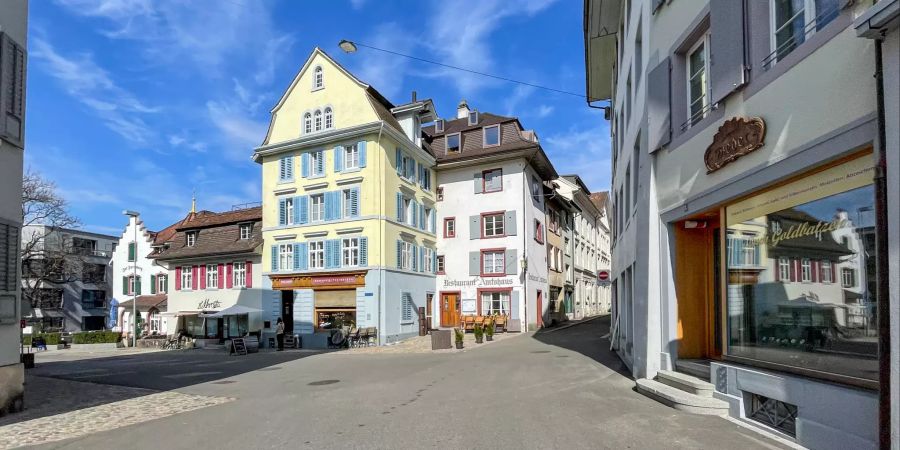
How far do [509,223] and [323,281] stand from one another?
10595 millimetres

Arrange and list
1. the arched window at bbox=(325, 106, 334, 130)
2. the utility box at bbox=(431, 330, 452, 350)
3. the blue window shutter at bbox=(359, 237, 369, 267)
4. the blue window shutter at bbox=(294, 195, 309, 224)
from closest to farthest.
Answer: the utility box at bbox=(431, 330, 452, 350) → the blue window shutter at bbox=(359, 237, 369, 267) → the arched window at bbox=(325, 106, 334, 130) → the blue window shutter at bbox=(294, 195, 309, 224)

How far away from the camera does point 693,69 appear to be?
9.67 m

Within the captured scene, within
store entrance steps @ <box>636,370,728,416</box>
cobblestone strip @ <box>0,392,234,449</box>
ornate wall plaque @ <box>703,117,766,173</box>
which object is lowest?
cobblestone strip @ <box>0,392,234,449</box>

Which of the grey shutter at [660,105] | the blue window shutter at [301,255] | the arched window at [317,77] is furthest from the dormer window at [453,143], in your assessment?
the grey shutter at [660,105]

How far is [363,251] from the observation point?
88.2ft

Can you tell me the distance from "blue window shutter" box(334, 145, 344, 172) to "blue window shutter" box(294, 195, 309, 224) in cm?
252

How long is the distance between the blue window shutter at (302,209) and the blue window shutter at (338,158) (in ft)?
8.27

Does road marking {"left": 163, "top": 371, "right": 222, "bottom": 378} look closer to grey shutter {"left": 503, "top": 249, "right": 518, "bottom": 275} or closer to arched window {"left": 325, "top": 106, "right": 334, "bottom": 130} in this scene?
arched window {"left": 325, "top": 106, "right": 334, "bottom": 130}

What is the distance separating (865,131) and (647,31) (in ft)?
21.9

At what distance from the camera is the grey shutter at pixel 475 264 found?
31.3 metres

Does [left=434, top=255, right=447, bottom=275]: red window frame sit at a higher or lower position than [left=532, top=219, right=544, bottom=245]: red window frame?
lower

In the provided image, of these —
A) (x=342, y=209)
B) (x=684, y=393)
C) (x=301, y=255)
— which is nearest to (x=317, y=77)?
(x=342, y=209)

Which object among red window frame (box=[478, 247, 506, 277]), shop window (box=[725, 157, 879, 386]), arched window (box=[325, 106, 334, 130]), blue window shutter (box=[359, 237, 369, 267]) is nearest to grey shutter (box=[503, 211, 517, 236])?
red window frame (box=[478, 247, 506, 277])

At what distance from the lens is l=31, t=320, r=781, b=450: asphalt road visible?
6.79 meters
